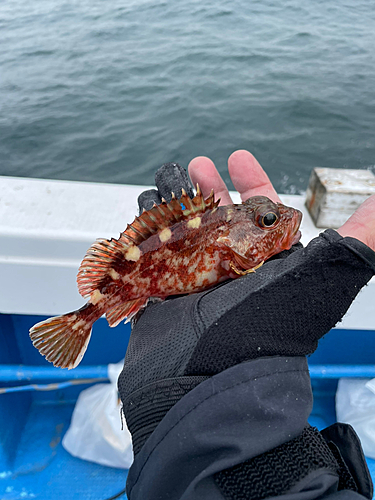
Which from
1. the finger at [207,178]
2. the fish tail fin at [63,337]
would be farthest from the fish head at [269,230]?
the fish tail fin at [63,337]

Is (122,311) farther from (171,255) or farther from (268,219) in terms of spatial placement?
(268,219)

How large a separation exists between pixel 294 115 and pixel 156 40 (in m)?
8.67

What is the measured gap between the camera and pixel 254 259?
8.57ft

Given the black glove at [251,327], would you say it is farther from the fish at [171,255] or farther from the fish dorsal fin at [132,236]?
the fish dorsal fin at [132,236]

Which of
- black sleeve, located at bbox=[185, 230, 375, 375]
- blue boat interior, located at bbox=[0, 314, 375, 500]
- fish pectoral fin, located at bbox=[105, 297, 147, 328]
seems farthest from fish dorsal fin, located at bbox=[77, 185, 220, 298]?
blue boat interior, located at bbox=[0, 314, 375, 500]

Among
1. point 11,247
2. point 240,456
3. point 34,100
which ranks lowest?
point 34,100

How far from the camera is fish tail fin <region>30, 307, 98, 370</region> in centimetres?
236

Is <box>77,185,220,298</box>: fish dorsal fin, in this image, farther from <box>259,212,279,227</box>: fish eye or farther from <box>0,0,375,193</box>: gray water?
<box>0,0,375,193</box>: gray water

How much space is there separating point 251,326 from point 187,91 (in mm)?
12162

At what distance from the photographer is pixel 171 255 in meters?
2.56

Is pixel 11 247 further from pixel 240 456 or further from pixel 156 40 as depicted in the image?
pixel 156 40

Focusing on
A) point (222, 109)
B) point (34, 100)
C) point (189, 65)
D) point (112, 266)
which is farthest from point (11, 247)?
point (189, 65)

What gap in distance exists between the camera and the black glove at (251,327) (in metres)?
1.79

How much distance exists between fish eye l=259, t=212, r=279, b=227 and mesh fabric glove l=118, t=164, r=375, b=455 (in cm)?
49
